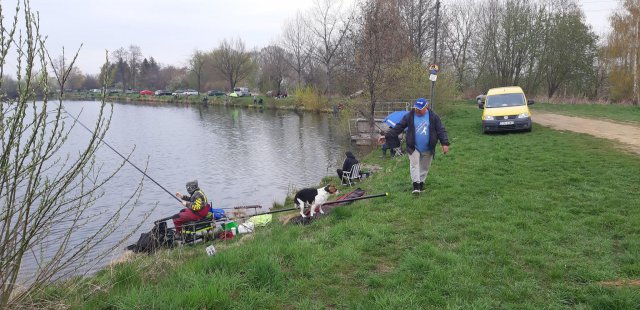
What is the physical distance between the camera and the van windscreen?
53.1ft

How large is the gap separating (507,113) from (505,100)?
0.85m

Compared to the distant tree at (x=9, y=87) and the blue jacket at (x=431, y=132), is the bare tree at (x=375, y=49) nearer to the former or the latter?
the blue jacket at (x=431, y=132)

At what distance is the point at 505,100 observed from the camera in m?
16.5

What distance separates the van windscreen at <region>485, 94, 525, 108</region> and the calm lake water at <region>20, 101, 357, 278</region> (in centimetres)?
664

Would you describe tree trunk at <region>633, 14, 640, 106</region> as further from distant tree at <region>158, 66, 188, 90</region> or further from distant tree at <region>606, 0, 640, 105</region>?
distant tree at <region>158, 66, 188, 90</region>

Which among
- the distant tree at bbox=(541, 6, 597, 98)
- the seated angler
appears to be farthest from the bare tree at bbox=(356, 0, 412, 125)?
the distant tree at bbox=(541, 6, 597, 98)

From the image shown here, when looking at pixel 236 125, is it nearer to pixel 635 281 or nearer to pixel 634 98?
pixel 634 98

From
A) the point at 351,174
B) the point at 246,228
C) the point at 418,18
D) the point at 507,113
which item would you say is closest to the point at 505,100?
the point at 507,113

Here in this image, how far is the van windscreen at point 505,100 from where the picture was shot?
16.2 meters

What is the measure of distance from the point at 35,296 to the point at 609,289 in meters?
5.50

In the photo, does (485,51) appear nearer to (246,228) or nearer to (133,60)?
(246,228)

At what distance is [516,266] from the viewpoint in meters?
4.62

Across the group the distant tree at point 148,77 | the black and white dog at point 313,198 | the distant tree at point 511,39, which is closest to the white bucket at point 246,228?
the black and white dog at point 313,198

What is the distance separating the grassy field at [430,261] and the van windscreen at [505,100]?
8.47 m
